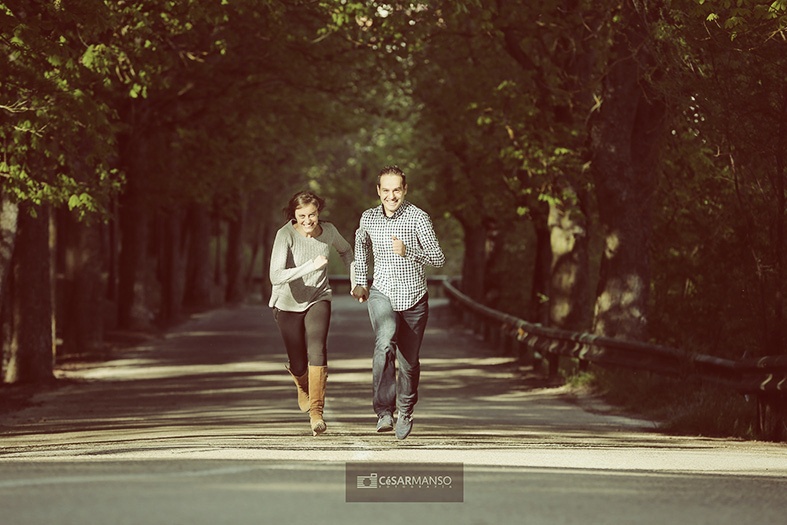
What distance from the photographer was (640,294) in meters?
24.7

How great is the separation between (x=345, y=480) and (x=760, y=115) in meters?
7.38

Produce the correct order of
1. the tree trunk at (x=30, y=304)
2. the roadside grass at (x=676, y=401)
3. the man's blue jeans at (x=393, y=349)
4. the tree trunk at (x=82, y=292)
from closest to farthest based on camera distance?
the man's blue jeans at (x=393, y=349)
the roadside grass at (x=676, y=401)
the tree trunk at (x=30, y=304)
the tree trunk at (x=82, y=292)

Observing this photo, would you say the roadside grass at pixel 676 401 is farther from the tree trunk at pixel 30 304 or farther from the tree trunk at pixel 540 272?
the tree trunk at pixel 540 272

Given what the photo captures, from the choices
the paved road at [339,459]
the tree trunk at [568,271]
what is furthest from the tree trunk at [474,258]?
the paved road at [339,459]

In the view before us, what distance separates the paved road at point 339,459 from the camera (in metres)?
8.36

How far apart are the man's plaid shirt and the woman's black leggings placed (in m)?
0.80

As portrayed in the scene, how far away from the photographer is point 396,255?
39.7 feet

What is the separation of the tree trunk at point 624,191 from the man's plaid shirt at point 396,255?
12705 mm

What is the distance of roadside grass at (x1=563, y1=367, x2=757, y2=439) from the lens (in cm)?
1612

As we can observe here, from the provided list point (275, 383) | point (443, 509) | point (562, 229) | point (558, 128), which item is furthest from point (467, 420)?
point (562, 229)

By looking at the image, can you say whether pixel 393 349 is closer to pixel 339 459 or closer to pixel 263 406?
pixel 339 459

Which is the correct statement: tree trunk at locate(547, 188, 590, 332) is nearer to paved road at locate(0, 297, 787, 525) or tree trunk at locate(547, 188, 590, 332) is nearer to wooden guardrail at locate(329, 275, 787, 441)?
wooden guardrail at locate(329, 275, 787, 441)

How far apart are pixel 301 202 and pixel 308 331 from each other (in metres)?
1.10

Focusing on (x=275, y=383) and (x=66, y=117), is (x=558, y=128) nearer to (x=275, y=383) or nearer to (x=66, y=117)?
(x=275, y=383)
